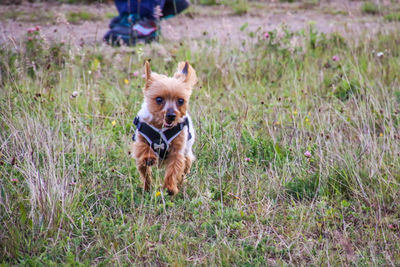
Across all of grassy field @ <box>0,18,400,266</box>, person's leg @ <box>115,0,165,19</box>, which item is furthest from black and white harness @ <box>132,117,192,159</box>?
person's leg @ <box>115,0,165,19</box>

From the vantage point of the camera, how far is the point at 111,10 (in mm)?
9344

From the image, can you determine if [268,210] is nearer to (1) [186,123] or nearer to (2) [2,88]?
(1) [186,123]

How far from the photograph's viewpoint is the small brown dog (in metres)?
3.31

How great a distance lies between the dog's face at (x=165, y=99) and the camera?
3307 mm

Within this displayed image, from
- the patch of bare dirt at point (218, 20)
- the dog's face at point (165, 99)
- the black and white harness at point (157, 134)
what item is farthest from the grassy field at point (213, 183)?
the patch of bare dirt at point (218, 20)

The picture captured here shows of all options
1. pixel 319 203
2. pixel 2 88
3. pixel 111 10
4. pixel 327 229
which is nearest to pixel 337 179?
pixel 319 203

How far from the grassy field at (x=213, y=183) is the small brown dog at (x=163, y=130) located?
137 millimetres

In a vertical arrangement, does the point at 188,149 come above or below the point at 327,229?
above

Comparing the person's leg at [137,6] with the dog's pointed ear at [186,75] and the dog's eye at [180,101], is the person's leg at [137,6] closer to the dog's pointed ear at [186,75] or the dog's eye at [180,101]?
the dog's pointed ear at [186,75]

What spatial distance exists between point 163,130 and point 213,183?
0.57 meters

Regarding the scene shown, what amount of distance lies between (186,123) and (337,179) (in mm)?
1241

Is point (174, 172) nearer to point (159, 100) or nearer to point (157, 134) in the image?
point (157, 134)

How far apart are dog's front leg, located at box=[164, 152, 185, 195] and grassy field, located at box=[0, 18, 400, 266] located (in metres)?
0.07

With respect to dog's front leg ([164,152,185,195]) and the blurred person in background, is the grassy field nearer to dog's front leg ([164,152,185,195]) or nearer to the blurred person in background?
dog's front leg ([164,152,185,195])
